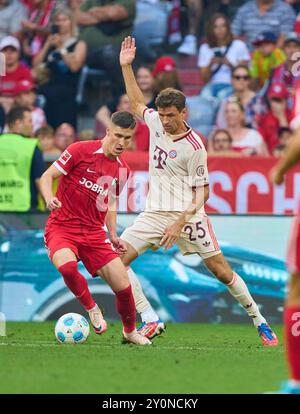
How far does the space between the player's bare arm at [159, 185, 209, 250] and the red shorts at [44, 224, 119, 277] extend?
49cm

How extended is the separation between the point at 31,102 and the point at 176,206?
6.73m

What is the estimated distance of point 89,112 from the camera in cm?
1759

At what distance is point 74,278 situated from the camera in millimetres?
9320

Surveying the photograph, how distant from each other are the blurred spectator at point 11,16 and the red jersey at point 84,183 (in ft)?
28.7

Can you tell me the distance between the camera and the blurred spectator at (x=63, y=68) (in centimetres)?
1662

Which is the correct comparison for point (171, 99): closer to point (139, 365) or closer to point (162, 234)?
point (162, 234)

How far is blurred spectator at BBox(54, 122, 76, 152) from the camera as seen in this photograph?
1560 centimetres

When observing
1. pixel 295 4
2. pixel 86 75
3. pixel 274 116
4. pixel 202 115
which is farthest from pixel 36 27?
pixel 274 116

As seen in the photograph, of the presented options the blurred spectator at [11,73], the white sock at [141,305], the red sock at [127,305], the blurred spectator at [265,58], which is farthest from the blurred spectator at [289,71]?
the red sock at [127,305]

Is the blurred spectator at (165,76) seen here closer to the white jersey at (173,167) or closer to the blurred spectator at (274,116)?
the blurred spectator at (274,116)

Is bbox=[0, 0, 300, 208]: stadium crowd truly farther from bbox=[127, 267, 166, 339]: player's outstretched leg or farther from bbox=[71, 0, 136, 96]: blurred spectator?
bbox=[127, 267, 166, 339]: player's outstretched leg

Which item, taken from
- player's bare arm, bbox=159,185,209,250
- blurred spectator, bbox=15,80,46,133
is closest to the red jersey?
player's bare arm, bbox=159,185,209,250
